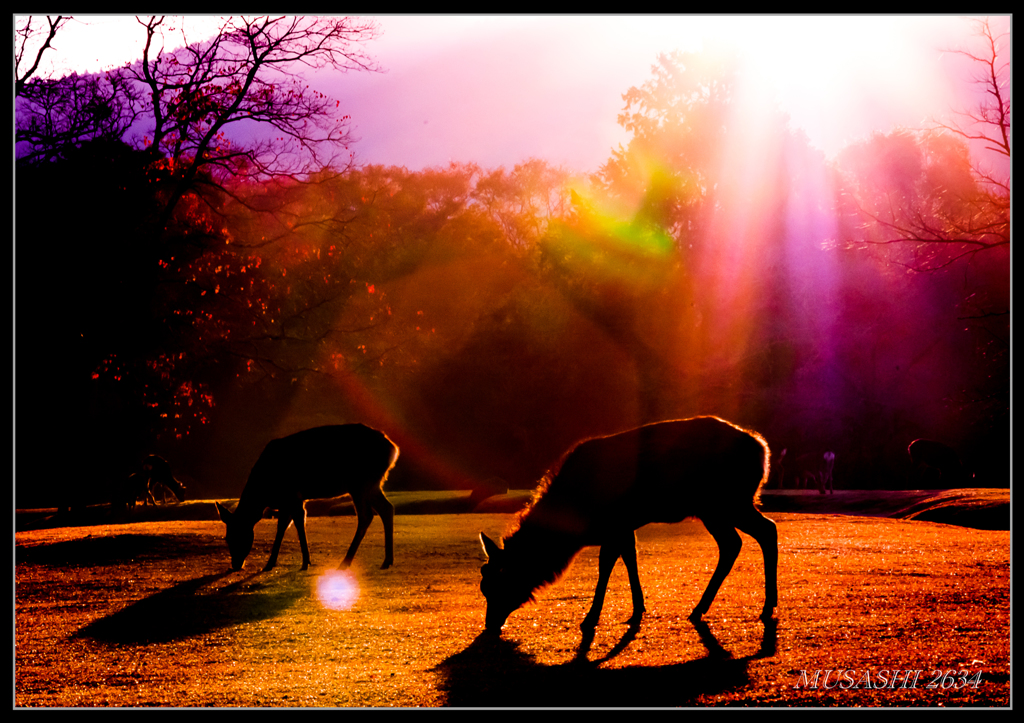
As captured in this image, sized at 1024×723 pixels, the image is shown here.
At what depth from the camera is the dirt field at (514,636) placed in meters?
5.86

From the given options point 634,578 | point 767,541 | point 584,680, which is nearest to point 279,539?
point 634,578

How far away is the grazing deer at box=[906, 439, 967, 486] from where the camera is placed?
2934cm

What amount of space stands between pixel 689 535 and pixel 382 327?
14.1 metres

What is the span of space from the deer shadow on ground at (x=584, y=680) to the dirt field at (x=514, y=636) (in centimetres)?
2

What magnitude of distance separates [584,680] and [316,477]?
8220 mm

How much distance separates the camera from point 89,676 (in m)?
7.04

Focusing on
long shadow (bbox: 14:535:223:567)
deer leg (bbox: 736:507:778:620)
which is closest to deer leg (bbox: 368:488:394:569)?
long shadow (bbox: 14:535:223:567)

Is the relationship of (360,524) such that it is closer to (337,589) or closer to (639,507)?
(337,589)

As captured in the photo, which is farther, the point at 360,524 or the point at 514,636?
the point at 360,524

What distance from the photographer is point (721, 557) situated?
7914mm

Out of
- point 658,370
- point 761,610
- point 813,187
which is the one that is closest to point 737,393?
point 658,370

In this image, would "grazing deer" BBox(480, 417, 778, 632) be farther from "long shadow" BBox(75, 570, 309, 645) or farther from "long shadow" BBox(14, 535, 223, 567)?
"long shadow" BBox(14, 535, 223, 567)

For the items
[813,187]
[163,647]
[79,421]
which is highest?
[813,187]

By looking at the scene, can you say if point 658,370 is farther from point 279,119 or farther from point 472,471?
point 279,119
